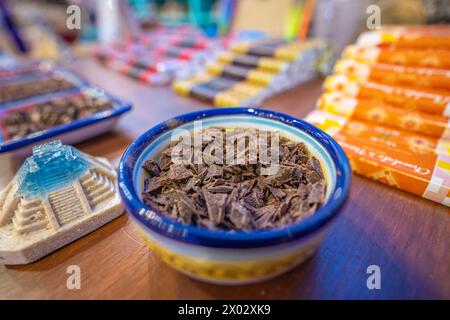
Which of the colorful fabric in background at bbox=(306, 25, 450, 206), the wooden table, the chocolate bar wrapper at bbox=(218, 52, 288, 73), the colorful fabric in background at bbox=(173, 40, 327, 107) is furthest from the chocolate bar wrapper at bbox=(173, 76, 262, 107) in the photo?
the wooden table

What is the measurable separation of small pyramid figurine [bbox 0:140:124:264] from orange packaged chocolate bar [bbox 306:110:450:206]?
21.9 inches

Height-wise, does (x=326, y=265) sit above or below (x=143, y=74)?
below

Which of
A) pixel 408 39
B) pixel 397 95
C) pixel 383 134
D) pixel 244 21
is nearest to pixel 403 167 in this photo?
pixel 383 134

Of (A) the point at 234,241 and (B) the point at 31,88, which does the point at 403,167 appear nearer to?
(A) the point at 234,241

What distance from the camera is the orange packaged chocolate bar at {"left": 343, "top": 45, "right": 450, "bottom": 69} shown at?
0.88 meters

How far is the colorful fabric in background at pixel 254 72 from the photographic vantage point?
1.12 m

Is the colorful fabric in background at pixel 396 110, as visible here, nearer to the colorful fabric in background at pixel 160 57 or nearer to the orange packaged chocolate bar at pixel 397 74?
the orange packaged chocolate bar at pixel 397 74

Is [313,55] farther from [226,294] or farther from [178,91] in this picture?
[226,294]

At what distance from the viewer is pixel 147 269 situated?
480 mm

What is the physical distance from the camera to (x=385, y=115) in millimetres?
818

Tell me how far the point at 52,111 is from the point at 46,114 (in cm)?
2

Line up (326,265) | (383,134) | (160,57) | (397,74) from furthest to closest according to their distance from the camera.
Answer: (160,57)
(397,74)
(383,134)
(326,265)
